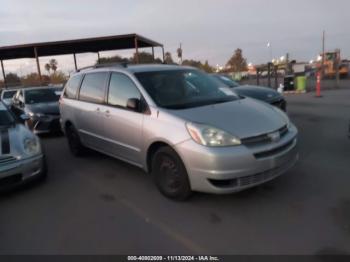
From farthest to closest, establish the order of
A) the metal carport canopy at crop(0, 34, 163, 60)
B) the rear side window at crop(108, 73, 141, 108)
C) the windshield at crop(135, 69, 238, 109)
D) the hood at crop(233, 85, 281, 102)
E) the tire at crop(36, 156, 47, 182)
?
1. the metal carport canopy at crop(0, 34, 163, 60)
2. the hood at crop(233, 85, 281, 102)
3. the tire at crop(36, 156, 47, 182)
4. the rear side window at crop(108, 73, 141, 108)
5. the windshield at crop(135, 69, 238, 109)

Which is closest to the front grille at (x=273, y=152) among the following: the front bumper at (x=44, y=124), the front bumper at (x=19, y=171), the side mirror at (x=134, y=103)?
the side mirror at (x=134, y=103)

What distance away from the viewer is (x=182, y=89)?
486 cm

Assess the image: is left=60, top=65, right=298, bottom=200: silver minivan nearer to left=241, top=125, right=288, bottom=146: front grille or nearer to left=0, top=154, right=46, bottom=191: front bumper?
left=241, top=125, right=288, bottom=146: front grille

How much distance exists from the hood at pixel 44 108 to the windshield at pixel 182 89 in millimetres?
5525

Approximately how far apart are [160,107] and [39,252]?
7.12 ft

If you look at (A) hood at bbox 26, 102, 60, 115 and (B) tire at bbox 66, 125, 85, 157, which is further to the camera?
(A) hood at bbox 26, 102, 60, 115

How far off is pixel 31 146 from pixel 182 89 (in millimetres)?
2488

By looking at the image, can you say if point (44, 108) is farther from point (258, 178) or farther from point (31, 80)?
point (31, 80)

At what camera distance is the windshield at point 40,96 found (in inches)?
418

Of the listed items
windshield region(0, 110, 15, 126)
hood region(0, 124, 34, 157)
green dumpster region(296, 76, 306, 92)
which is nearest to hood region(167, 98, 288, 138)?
hood region(0, 124, 34, 157)

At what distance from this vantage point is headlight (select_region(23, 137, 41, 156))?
16.5ft

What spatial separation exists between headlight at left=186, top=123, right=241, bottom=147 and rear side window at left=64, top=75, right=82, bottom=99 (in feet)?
11.6

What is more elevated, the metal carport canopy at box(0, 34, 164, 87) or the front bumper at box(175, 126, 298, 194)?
the metal carport canopy at box(0, 34, 164, 87)

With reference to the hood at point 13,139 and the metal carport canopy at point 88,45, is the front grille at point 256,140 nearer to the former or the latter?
the hood at point 13,139
